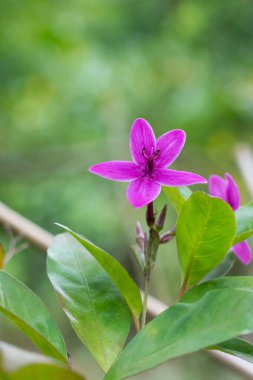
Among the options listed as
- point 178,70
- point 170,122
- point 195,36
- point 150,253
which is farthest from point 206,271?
point 195,36

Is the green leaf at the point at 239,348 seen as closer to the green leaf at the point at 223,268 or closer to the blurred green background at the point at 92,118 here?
the green leaf at the point at 223,268

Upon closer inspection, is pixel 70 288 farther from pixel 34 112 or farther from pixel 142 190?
pixel 34 112

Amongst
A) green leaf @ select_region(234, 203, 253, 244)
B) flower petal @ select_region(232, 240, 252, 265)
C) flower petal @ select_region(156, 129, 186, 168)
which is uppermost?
flower petal @ select_region(156, 129, 186, 168)

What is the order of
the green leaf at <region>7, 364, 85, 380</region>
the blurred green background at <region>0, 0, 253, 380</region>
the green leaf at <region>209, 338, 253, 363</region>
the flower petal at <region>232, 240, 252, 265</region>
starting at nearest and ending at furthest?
1. the green leaf at <region>7, 364, 85, 380</region>
2. the green leaf at <region>209, 338, 253, 363</region>
3. the flower petal at <region>232, 240, 252, 265</region>
4. the blurred green background at <region>0, 0, 253, 380</region>

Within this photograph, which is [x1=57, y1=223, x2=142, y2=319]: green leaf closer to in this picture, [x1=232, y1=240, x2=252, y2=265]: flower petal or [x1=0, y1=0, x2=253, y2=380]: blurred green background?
[x1=232, y1=240, x2=252, y2=265]: flower petal

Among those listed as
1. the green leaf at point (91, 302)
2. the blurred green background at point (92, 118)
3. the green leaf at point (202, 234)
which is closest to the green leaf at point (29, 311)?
the green leaf at point (91, 302)

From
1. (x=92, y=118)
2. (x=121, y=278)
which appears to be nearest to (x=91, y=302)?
(x=121, y=278)

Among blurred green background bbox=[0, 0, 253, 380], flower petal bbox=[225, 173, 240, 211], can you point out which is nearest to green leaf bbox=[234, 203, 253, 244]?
flower petal bbox=[225, 173, 240, 211]
